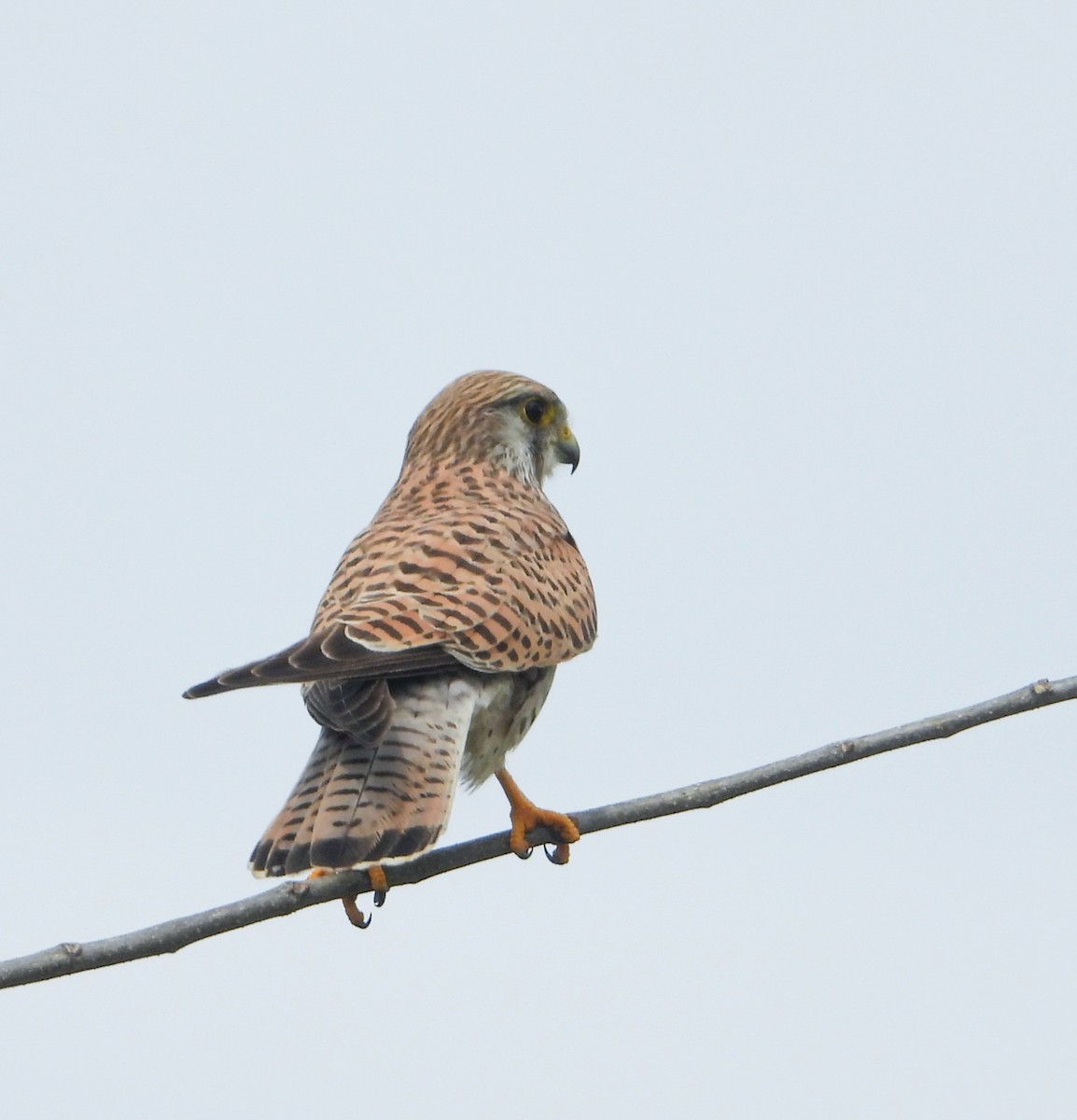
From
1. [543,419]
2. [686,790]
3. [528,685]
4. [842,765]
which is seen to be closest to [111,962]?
[686,790]

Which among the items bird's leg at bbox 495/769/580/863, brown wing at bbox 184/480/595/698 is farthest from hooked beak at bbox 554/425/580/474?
bird's leg at bbox 495/769/580/863

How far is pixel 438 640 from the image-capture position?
17.2ft

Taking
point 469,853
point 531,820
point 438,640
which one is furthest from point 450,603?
point 469,853

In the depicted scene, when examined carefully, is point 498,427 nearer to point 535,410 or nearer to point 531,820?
point 535,410

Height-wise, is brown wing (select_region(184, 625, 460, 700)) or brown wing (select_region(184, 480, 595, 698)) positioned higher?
brown wing (select_region(184, 480, 595, 698))

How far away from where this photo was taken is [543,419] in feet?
24.6

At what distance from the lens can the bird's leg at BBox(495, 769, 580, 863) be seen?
18.2 feet

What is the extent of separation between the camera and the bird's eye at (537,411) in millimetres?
7473

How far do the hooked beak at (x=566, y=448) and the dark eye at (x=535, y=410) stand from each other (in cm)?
11

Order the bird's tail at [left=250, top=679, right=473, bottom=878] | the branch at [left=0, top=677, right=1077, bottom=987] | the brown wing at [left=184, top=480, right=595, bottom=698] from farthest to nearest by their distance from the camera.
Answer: the brown wing at [left=184, top=480, right=595, bottom=698] → the bird's tail at [left=250, top=679, right=473, bottom=878] → the branch at [left=0, top=677, right=1077, bottom=987]

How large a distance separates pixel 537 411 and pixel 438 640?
2.42 m

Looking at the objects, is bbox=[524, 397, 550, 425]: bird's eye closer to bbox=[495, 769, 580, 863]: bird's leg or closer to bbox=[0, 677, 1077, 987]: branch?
bbox=[495, 769, 580, 863]: bird's leg

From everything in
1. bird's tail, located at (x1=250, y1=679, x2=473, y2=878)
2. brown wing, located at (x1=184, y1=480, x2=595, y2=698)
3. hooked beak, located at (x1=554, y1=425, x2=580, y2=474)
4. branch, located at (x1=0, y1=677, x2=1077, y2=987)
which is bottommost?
branch, located at (x1=0, y1=677, x2=1077, y2=987)

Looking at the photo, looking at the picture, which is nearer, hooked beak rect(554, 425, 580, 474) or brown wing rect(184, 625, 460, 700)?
brown wing rect(184, 625, 460, 700)
